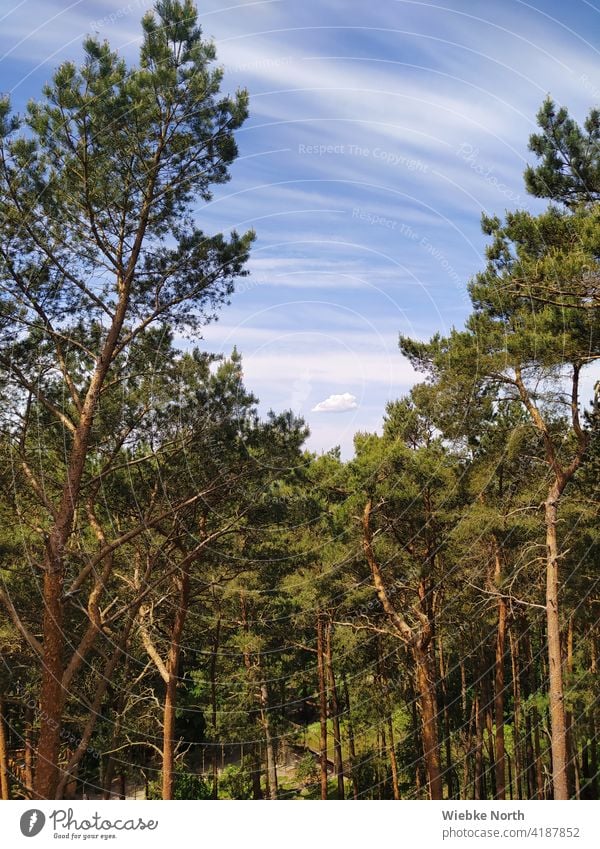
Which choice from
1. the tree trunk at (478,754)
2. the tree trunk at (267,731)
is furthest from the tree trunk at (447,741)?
the tree trunk at (267,731)

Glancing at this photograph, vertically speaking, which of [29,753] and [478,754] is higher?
[29,753]

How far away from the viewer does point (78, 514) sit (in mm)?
11906

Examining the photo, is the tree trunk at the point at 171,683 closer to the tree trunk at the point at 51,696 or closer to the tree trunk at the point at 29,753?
the tree trunk at the point at 51,696

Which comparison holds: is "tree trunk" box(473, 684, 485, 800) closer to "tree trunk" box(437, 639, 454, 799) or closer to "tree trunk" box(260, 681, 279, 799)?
"tree trunk" box(437, 639, 454, 799)

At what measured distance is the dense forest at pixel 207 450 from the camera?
8023 mm

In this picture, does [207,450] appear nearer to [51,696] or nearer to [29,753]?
[51,696]

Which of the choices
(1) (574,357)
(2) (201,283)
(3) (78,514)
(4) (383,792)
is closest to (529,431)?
(1) (574,357)

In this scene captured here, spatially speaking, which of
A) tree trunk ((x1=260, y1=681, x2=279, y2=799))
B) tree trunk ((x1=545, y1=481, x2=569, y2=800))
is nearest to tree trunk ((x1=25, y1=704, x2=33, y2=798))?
tree trunk ((x1=260, y1=681, x2=279, y2=799))

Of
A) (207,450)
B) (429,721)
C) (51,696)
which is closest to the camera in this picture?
(51,696)

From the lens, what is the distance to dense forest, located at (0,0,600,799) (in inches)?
316

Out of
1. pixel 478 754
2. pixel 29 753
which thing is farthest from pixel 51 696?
pixel 478 754

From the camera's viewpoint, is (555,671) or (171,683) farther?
(171,683)

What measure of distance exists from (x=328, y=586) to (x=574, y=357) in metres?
8.94

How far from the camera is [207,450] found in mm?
10078
